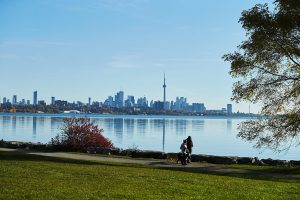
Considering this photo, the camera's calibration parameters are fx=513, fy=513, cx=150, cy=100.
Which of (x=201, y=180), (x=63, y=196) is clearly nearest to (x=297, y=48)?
(x=201, y=180)

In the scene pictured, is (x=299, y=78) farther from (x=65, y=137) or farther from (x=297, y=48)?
(x=65, y=137)

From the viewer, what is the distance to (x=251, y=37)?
31.2 metres

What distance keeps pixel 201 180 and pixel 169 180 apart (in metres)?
1.41

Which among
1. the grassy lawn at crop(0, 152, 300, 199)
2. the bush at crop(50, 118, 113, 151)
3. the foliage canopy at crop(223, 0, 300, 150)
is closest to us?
the grassy lawn at crop(0, 152, 300, 199)

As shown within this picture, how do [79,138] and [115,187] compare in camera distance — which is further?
[79,138]

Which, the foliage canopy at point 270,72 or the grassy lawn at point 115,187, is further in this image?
the foliage canopy at point 270,72

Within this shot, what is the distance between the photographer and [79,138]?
1575 inches

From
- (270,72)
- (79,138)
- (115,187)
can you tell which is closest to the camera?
(115,187)

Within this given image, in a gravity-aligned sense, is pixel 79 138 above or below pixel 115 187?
above

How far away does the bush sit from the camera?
3956 cm

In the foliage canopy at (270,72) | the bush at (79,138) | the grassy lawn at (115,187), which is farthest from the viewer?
the bush at (79,138)

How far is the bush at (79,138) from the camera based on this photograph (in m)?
39.6

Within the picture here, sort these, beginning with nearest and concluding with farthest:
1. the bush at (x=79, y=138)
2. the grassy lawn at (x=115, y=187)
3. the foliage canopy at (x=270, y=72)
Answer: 1. the grassy lawn at (x=115, y=187)
2. the foliage canopy at (x=270, y=72)
3. the bush at (x=79, y=138)

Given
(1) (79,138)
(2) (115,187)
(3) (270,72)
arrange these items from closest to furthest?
(2) (115,187), (3) (270,72), (1) (79,138)
